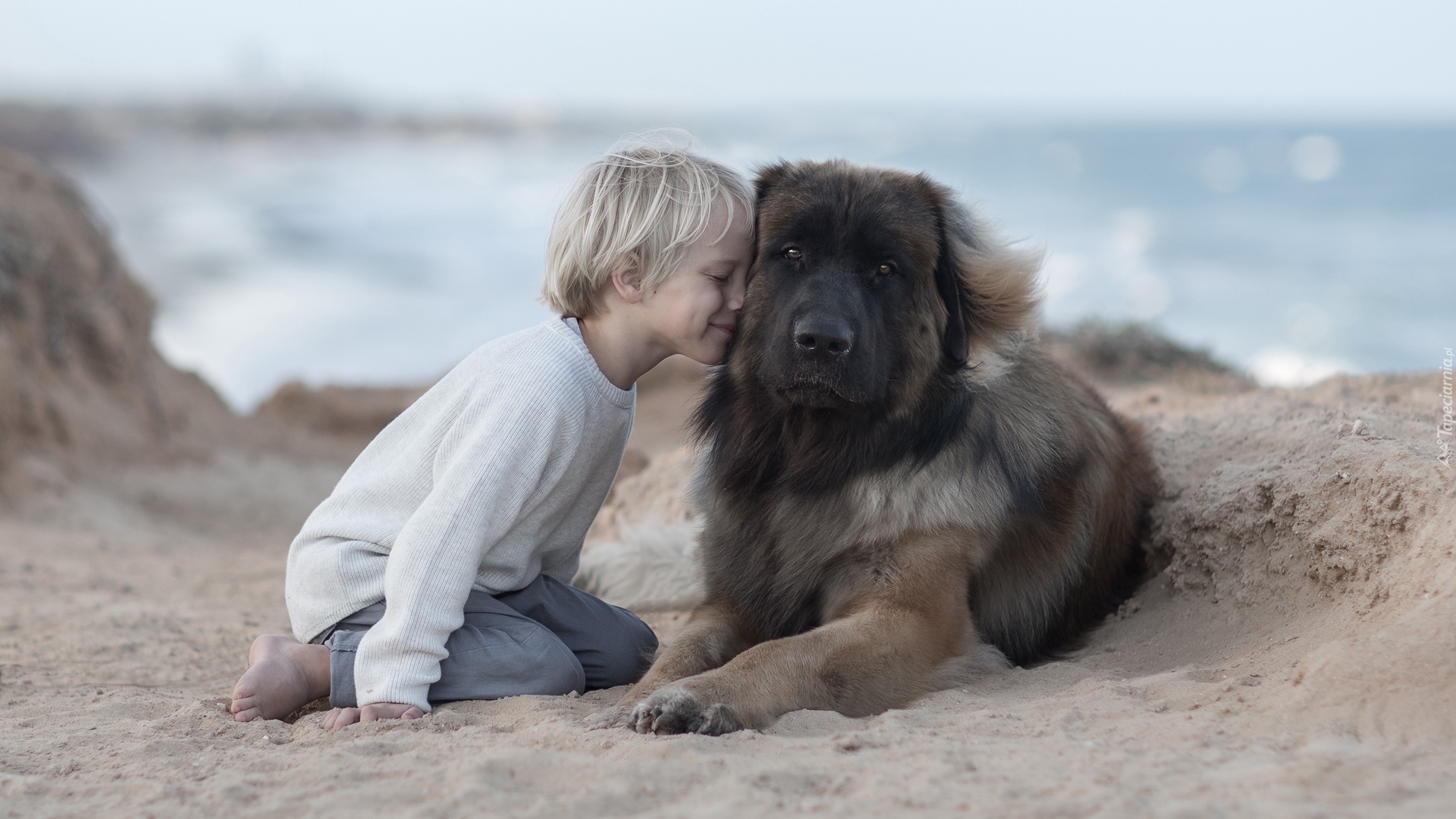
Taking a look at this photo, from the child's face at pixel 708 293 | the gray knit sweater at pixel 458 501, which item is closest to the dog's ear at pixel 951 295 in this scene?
the child's face at pixel 708 293

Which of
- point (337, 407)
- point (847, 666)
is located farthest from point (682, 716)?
point (337, 407)

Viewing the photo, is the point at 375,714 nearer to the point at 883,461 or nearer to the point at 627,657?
the point at 627,657

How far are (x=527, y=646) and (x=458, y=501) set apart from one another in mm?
575

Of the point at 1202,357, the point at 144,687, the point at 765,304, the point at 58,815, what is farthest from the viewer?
the point at 1202,357

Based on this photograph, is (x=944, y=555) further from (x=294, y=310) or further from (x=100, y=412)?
(x=294, y=310)

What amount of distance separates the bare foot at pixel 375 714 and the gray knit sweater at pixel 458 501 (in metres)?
0.02

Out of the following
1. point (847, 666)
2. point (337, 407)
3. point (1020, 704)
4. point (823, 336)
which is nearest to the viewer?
point (1020, 704)

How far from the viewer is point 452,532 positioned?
3.10 metres

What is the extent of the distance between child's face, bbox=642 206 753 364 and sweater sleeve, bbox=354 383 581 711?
0.49m

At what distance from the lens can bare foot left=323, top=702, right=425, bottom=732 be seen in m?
3.02

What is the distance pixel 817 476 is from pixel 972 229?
96 cm

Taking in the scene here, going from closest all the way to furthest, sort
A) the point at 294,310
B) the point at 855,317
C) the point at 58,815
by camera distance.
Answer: the point at 58,815, the point at 855,317, the point at 294,310

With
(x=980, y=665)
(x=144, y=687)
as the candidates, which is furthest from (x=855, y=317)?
(x=144, y=687)

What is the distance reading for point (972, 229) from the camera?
12.0 ft
